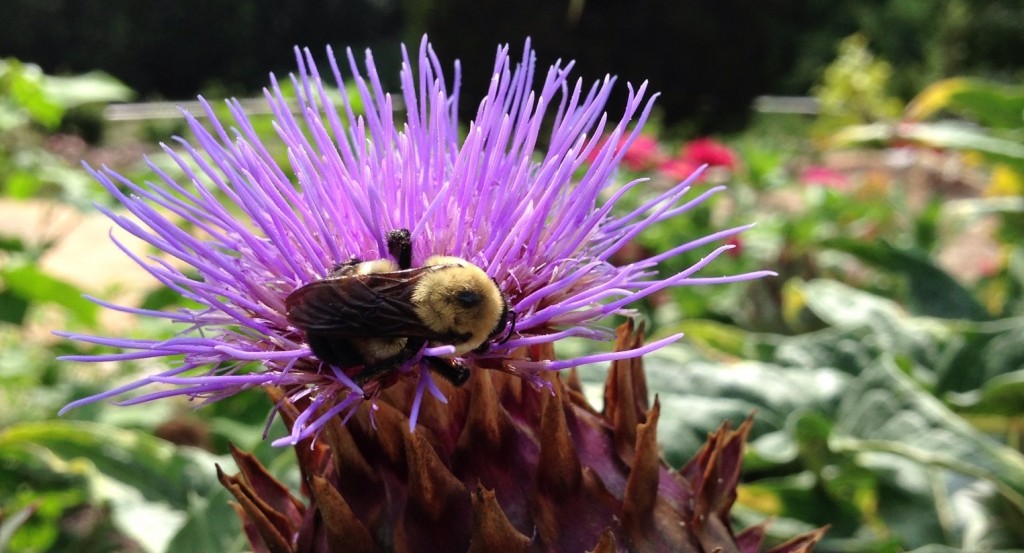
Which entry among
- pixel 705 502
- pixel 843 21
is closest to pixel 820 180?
pixel 705 502

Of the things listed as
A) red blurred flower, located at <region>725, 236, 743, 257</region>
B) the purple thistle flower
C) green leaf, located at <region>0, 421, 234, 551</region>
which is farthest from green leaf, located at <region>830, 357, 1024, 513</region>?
red blurred flower, located at <region>725, 236, 743, 257</region>

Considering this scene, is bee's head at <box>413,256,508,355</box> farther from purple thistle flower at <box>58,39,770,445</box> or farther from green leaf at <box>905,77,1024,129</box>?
green leaf at <box>905,77,1024,129</box>

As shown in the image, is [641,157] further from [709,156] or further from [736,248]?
[736,248]

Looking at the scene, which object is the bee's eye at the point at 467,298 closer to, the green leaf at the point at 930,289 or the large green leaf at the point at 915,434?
the large green leaf at the point at 915,434

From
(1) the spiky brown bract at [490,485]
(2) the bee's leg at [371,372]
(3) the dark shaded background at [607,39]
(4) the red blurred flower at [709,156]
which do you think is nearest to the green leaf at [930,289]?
(4) the red blurred flower at [709,156]

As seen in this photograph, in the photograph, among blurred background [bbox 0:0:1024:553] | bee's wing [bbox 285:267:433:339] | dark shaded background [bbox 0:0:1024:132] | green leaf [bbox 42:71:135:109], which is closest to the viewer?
bee's wing [bbox 285:267:433:339]

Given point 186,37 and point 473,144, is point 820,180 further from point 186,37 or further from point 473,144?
point 186,37
